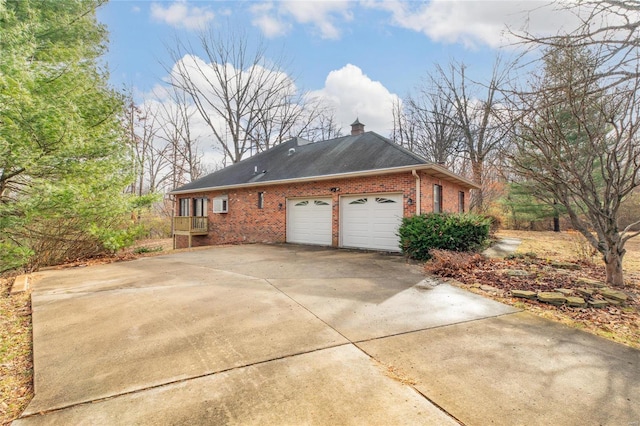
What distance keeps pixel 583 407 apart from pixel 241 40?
2597 cm

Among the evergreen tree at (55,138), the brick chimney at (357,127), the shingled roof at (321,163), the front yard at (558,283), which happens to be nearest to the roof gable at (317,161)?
the shingled roof at (321,163)

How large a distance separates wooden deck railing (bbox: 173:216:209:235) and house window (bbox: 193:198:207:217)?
0.66 meters

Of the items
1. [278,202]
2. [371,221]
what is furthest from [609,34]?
[278,202]

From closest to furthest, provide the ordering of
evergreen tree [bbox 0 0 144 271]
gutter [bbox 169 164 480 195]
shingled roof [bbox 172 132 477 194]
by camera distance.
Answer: evergreen tree [bbox 0 0 144 271]
gutter [bbox 169 164 480 195]
shingled roof [bbox 172 132 477 194]

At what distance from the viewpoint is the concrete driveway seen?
2.18 meters

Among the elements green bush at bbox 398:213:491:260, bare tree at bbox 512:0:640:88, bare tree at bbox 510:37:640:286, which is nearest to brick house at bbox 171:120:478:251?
green bush at bbox 398:213:491:260

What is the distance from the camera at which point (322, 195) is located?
38.5 feet

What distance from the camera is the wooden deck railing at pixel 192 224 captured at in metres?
15.7

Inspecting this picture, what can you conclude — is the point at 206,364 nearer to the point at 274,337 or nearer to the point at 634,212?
the point at 274,337

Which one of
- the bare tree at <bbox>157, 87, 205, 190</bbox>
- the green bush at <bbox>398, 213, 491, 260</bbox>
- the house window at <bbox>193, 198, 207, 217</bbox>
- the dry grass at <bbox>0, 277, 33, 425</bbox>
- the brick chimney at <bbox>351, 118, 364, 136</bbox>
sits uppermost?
the bare tree at <bbox>157, 87, 205, 190</bbox>

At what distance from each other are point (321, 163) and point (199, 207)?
8.51m

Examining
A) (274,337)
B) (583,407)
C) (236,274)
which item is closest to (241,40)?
(236,274)

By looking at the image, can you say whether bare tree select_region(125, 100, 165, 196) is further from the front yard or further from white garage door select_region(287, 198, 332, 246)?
the front yard

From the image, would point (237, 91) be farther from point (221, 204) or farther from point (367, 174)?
point (367, 174)
